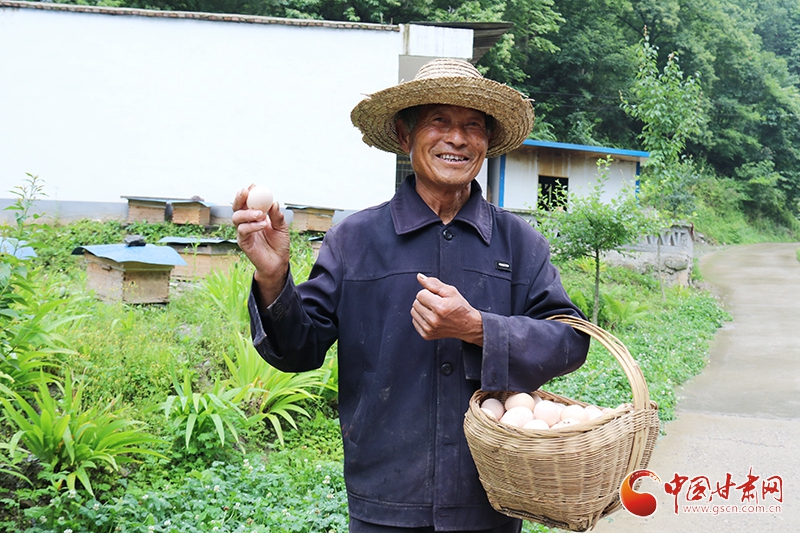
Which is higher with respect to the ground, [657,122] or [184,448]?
[657,122]

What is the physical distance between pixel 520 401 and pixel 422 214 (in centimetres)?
62

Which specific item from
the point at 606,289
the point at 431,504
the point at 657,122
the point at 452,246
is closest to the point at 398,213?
the point at 452,246

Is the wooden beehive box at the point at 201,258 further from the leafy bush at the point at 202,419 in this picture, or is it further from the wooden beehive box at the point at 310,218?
the leafy bush at the point at 202,419

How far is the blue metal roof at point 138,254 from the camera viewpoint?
5676mm

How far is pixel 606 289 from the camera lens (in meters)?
12.0

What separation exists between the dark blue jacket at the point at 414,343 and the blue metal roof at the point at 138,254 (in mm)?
4266

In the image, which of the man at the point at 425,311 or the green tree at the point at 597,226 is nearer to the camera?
the man at the point at 425,311

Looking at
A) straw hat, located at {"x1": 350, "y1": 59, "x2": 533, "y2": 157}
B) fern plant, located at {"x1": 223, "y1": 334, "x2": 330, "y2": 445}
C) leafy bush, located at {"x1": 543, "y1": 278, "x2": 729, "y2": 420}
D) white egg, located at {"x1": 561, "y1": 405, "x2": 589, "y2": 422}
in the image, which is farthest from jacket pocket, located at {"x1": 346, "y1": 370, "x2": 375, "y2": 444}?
leafy bush, located at {"x1": 543, "y1": 278, "x2": 729, "y2": 420}

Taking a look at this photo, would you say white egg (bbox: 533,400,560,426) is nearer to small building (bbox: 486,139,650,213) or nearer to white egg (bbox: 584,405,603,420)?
white egg (bbox: 584,405,603,420)

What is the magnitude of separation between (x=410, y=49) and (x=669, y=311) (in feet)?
21.7

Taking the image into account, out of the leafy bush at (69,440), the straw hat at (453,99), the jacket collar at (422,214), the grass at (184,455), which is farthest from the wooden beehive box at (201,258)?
the jacket collar at (422,214)

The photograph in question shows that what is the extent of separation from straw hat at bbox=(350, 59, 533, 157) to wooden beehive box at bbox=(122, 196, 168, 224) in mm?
8109

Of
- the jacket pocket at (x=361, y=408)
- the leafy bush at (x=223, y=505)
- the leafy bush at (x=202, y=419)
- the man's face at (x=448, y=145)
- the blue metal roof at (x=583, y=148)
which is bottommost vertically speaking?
the leafy bush at (x=223, y=505)

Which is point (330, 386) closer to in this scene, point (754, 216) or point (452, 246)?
point (452, 246)
